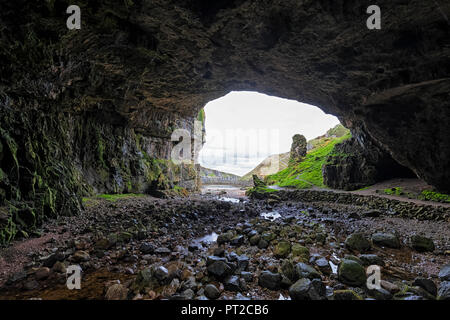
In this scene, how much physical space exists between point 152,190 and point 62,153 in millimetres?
9228

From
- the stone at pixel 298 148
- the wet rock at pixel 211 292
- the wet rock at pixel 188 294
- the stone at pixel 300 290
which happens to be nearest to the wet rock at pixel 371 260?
the stone at pixel 300 290

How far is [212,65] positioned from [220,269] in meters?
10.4

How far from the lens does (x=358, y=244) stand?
517 cm

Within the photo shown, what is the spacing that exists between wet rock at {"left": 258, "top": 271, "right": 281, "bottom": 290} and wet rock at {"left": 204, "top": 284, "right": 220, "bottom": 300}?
34.8 inches

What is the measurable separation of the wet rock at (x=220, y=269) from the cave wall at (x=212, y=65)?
Result: 6.09m

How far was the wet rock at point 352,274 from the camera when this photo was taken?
3.29 m

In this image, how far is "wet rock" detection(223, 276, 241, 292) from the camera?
3.19m

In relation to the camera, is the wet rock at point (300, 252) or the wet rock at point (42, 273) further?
the wet rock at point (300, 252)

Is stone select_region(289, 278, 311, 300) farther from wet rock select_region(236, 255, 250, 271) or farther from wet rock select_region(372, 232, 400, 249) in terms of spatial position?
wet rock select_region(372, 232, 400, 249)

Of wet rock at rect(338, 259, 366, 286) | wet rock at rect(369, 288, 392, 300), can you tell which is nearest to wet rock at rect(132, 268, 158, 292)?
wet rock at rect(338, 259, 366, 286)

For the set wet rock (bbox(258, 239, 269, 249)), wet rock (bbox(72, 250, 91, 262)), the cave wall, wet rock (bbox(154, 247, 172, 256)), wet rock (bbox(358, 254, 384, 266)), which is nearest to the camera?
wet rock (bbox(72, 250, 91, 262))

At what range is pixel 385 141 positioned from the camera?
11.8m

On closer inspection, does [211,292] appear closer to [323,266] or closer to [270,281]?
[270,281]

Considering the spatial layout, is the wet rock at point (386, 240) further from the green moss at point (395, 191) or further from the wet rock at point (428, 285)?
the green moss at point (395, 191)
